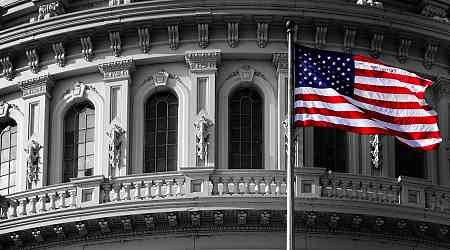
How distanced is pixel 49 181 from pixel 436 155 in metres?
11.6

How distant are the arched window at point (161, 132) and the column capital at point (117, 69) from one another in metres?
1.04

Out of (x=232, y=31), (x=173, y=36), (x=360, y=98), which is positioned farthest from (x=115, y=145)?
(x=360, y=98)

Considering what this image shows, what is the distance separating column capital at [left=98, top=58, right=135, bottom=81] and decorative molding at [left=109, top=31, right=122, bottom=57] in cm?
35

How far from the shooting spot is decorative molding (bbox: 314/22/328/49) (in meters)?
59.6

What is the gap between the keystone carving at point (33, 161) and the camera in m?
60.2

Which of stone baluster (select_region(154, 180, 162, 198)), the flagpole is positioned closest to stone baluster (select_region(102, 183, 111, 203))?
stone baluster (select_region(154, 180, 162, 198))

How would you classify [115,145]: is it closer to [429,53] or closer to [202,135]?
[202,135]

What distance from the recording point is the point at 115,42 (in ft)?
198

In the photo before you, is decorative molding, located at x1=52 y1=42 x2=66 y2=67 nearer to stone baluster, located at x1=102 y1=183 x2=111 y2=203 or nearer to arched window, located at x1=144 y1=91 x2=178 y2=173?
arched window, located at x1=144 y1=91 x2=178 y2=173

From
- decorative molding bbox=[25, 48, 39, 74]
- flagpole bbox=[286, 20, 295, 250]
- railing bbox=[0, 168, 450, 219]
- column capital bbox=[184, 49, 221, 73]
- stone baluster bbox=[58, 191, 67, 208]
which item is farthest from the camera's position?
decorative molding bbox=[25, 48, 39, 74]

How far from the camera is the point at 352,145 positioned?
2345 inches

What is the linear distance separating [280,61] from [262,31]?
1.05 m

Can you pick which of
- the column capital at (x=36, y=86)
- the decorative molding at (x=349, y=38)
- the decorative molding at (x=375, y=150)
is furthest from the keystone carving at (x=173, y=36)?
the decorative molding at (x=375, y=150)

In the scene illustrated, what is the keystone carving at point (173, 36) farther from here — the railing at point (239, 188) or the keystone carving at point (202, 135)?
the railing at point (239, 188)
